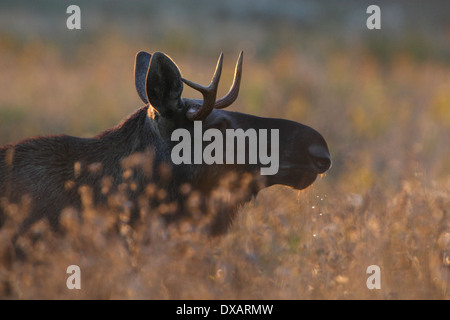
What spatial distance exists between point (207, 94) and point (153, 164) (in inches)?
23.1

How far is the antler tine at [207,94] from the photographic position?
4.58 m

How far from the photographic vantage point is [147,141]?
191 inches

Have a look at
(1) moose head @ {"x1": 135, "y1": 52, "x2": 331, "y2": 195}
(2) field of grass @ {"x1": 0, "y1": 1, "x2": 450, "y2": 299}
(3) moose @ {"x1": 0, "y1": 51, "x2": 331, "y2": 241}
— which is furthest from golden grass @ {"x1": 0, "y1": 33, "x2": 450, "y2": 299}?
(1) moose head @ {"x1": 135, "y1": 52, "x2": 331, "y2": 195}

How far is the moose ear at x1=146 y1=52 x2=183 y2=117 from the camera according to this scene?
4.55m

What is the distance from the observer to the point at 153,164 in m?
4.81

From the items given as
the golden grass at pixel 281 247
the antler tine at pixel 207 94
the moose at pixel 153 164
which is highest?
the antler tine at pixel 207 94

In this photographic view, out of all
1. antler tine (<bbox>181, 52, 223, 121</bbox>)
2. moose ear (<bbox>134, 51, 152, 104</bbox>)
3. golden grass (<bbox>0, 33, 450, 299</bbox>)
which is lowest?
golden grass (<bbox>0, 33, 450, 299</bbox>)

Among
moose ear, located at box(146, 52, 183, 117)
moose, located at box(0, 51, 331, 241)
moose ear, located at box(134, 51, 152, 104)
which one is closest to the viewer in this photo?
moose ear, located at box(146, 52, 183, 117)

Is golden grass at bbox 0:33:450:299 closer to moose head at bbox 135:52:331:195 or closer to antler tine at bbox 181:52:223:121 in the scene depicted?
moose head at bbox 135:52:331:195

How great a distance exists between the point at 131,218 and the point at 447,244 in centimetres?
215
